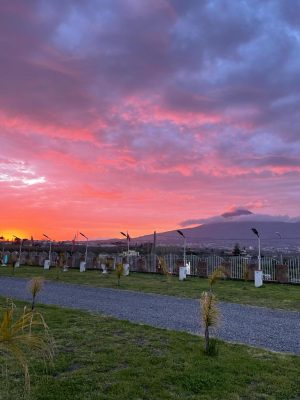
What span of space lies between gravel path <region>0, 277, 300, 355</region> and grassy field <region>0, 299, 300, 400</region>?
1.31m

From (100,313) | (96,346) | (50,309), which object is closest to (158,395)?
(96,346)

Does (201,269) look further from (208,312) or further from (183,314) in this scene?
(208,312)

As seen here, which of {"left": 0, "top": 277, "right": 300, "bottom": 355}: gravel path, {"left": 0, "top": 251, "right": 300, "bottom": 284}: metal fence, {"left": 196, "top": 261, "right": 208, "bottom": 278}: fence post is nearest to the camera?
{"left": 0, "top": 277, "right": 300, "bottom": 355}: gravel path

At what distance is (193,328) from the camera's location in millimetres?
9781

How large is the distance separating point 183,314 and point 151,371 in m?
5.93

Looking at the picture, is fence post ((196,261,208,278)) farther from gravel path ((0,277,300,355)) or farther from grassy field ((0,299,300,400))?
grassy field ((0,299,300,400))

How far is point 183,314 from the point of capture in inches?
466

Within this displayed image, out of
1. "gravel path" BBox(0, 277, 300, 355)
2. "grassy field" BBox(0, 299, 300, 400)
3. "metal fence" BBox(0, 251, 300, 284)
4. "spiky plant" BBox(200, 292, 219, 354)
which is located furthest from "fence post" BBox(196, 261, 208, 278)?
"spiky plant" BBox(200, 292, 219, 354)

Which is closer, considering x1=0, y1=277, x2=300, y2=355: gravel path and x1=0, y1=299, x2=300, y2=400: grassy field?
x1=0, y1=299, x2=300, y2=400: grassy field

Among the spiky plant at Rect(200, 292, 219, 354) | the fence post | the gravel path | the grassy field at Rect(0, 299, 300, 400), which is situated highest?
the fence post

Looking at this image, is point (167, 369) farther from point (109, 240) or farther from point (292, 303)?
point (109, 240)

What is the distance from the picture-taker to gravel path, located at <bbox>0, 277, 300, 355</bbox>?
9.05 m

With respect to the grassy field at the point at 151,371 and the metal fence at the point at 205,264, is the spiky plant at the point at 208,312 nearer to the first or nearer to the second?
the grassy field at the point at 151,371

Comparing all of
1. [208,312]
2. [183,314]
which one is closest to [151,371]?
[208,312]
